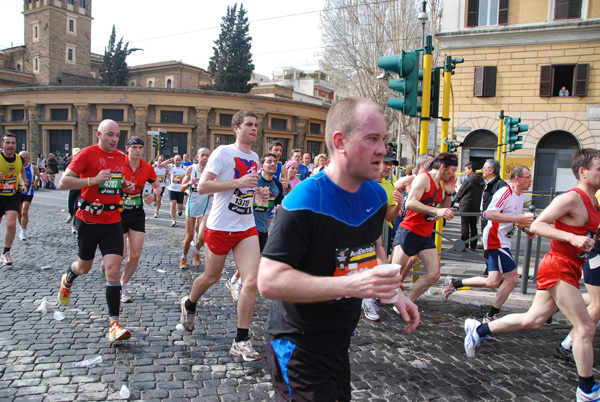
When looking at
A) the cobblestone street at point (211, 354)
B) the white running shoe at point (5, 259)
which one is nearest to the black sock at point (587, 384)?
the cobblestone street at point (211, 354)

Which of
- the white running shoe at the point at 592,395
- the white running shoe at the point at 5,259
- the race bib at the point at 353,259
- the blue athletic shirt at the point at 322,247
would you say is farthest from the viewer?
the white running shoe at the point at 5,259

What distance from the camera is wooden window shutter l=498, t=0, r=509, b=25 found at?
23891 millimetres

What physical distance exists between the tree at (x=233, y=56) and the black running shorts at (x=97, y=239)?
48099 mm

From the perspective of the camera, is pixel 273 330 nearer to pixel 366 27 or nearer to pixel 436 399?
pixel 436 399

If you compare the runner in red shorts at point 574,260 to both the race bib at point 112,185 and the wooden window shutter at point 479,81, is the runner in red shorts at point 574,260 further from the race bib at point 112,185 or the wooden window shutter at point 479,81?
the wooden window shutter at point 479,81

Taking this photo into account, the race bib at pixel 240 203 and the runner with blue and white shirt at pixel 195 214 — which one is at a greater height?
the race bib at pixel 240 203

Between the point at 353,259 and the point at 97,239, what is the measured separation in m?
3.36

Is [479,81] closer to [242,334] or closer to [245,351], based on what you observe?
[242,334]

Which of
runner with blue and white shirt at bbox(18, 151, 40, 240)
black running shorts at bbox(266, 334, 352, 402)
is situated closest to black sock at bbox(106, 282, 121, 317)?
black running shorts at bbox(266, 334, 352, 402)

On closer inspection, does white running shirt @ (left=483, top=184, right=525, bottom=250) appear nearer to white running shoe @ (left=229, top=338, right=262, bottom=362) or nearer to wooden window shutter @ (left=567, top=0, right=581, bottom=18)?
white running shoe @ (left=229, top=338, right=262, bottom=362)

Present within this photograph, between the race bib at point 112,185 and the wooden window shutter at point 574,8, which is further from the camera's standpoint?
the wooden window shutter at point 574,8

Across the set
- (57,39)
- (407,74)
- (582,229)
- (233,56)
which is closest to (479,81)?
(407,74)

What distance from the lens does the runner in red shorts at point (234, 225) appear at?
13.3ft

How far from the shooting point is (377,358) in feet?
13.5
